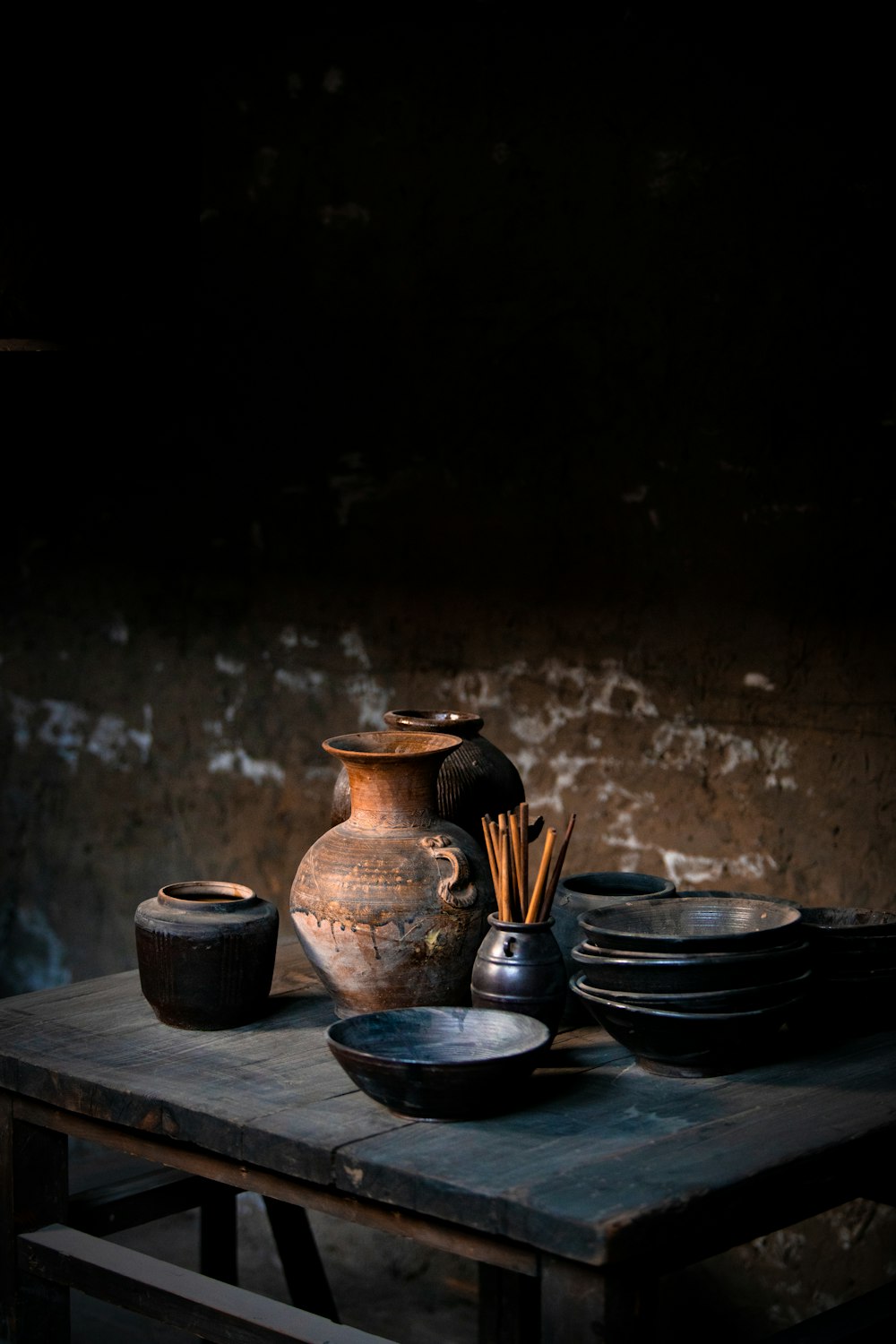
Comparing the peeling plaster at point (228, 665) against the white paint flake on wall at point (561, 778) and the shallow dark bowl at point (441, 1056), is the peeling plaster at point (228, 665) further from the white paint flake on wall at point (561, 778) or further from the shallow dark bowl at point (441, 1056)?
the shallow dark bowl at point (441, 1056)

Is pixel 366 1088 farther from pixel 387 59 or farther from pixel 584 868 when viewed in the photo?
pixel 387 59

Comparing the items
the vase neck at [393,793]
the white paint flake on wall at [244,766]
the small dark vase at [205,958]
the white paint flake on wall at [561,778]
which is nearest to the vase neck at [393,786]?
the vase neck at [393,793]

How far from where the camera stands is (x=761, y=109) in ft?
10.1

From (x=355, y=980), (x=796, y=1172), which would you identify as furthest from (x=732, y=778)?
(x=796, y=1172)

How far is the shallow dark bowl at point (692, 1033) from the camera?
201 centimetres

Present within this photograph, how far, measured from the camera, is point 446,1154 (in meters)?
1.80

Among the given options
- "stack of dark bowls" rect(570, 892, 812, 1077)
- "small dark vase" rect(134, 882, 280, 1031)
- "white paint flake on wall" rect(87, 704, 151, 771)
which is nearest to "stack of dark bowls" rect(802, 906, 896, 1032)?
"stack of dark bowls" rect(570, 892, 812, 1077)

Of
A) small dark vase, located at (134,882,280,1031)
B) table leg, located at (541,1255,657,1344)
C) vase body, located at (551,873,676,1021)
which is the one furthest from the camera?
vase body, located at (551,873,676,1021)

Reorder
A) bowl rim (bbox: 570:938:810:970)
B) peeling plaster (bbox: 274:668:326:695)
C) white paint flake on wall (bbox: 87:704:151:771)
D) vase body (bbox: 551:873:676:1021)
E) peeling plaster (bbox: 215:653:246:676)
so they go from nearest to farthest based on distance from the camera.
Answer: bowl rim (bbox: 570:938:810:970) → vase body (bbox: 551:873:676:1021) → peeling plaster (bbox: 274:668:326:695) → peeling plaster (bbox: 215:653:246:676) → white paint flake on wall (bbox: 87:704:151:771)

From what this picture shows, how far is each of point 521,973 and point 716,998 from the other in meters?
0.26

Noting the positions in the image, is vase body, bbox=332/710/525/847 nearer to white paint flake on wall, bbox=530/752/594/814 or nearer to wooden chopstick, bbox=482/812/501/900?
wooden chopstick, bbox=482/812/501/900

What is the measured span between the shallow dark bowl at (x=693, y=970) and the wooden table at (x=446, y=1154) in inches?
5.1

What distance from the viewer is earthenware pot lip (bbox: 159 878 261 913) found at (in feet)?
7.41

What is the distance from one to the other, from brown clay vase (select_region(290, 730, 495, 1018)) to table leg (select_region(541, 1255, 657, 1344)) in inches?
22.7
